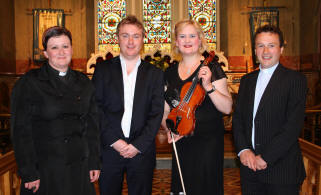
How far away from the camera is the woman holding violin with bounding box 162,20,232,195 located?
2018 millimetres

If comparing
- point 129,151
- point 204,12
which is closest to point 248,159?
point 129,151

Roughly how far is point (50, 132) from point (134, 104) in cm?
58

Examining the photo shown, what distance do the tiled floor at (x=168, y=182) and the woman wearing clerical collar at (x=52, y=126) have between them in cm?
Answer: 205

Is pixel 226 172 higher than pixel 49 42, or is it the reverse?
pixel 49 42

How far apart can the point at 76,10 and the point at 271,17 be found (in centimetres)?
623

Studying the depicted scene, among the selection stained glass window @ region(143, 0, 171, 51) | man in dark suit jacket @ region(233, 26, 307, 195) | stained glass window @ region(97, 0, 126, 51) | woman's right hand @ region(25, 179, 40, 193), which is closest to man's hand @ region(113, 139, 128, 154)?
woman's right hand @ region(25, 179, 40, 193)

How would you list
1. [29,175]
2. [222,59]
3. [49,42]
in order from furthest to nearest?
[222,59], [49,42], [29,175]

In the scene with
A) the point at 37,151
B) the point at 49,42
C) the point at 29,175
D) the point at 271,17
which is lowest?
the point at 29,175

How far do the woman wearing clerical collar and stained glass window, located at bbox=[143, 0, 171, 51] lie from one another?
28.3 ft

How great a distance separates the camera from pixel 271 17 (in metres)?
9.36

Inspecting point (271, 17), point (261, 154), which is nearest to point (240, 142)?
point (261, 154)

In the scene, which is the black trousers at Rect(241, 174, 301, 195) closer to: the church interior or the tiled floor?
the tiled floor

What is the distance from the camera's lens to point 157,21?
10.4 meters

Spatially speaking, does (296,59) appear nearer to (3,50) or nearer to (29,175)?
(3,50)
